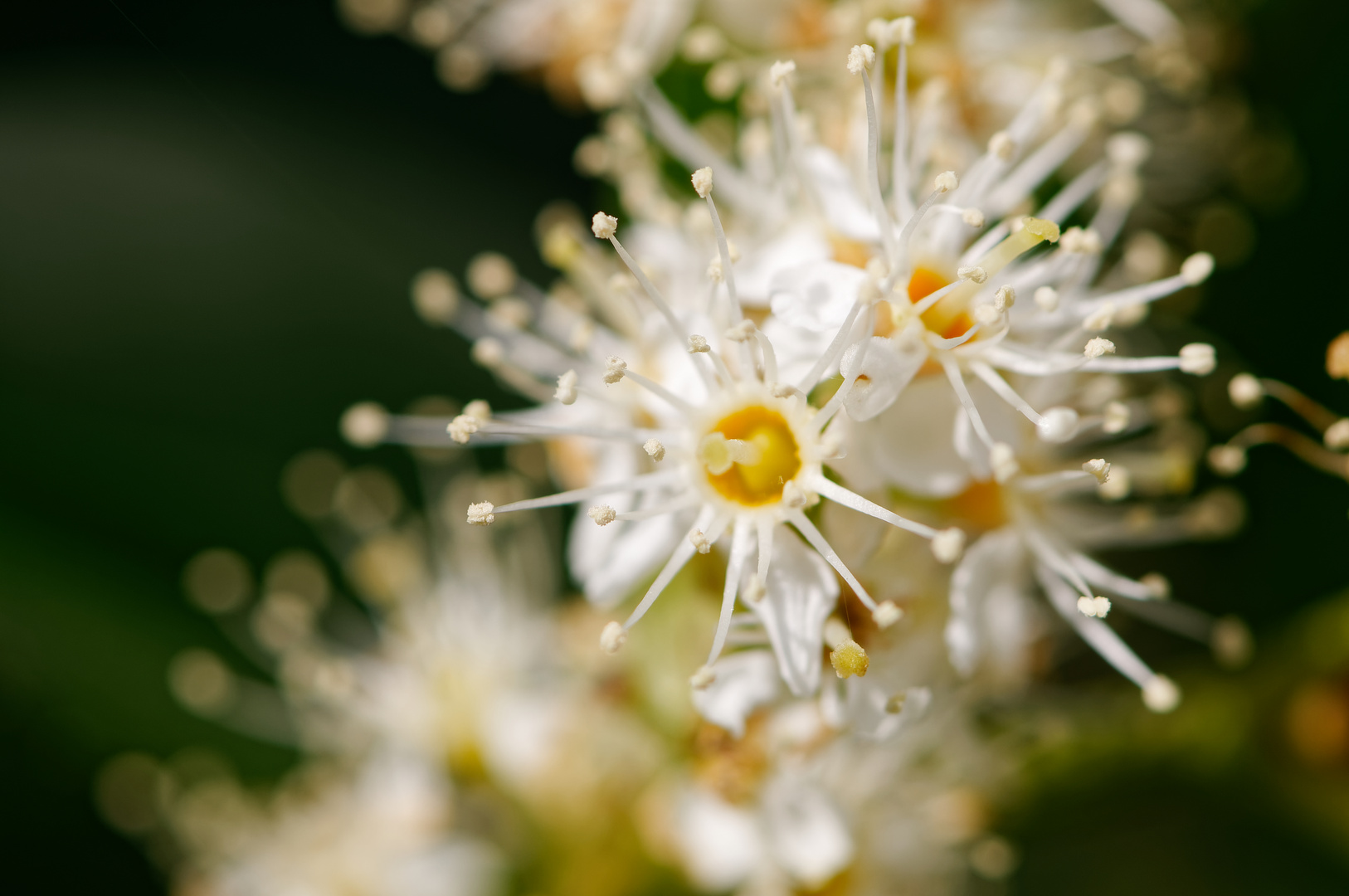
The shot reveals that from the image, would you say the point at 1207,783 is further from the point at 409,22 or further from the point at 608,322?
the point at 409,22

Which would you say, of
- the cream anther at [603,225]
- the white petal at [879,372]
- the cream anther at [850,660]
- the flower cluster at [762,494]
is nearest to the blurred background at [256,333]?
the flower cluster at [762,494]

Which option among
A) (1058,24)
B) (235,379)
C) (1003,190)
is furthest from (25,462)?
(1058,24)

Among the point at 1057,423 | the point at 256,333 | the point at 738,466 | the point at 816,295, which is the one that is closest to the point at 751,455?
the point at 738,466

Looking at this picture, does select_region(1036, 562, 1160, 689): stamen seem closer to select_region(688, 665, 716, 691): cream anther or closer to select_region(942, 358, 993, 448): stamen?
select_region(942, 358, 993, 448): stamen

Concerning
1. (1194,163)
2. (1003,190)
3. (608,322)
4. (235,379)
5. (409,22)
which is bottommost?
(1003,190)

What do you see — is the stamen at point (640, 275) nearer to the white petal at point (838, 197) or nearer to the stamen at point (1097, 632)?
the white petal at point (838, 197)

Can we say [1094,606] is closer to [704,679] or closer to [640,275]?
[704,679]
